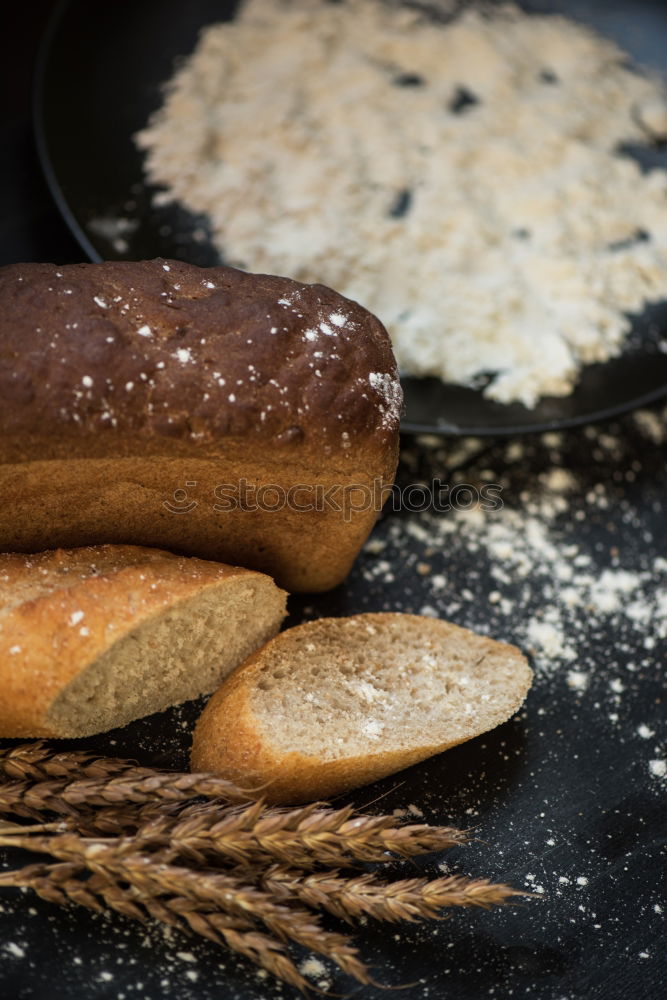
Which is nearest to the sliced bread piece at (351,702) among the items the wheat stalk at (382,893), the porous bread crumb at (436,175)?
the wheat stalk at (382,893)

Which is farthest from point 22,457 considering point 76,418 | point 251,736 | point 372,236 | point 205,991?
point 372,236

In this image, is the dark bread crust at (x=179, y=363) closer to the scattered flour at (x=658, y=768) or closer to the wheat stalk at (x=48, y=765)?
the wheat stalk at (x=48, y=765)

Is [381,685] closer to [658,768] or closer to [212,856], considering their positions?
[212,856]

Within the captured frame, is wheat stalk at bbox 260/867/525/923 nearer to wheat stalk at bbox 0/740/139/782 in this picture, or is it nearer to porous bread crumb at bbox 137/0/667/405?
wheat stalk at bbox 0/740/139/782

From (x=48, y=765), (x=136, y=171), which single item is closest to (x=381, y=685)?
(x=48, y=765)

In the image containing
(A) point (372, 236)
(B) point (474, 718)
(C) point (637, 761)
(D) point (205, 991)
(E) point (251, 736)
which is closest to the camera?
(D) point (205, 991)

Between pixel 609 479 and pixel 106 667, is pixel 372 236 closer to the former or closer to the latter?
pixel 609 479
